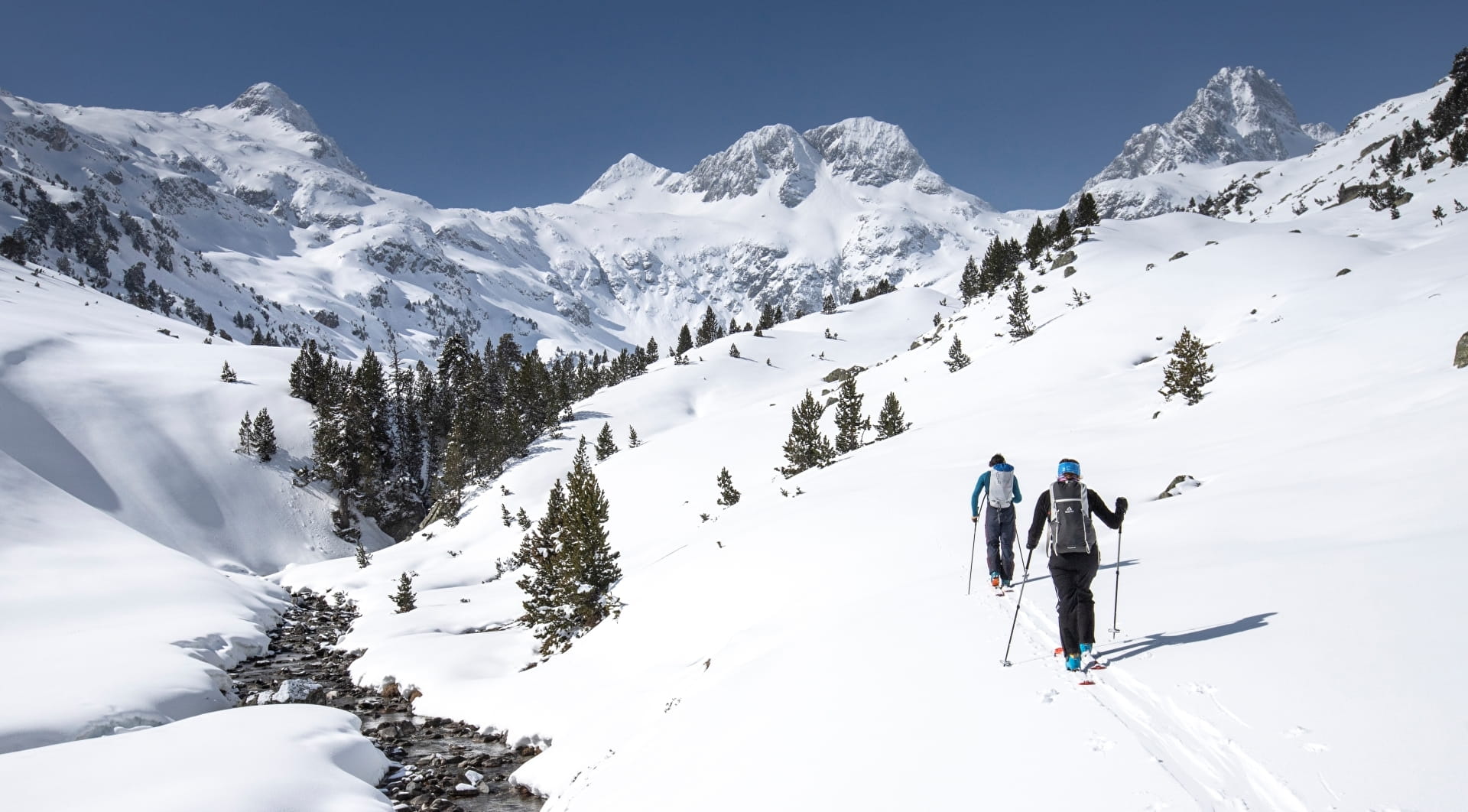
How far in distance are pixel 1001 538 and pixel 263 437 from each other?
262ft

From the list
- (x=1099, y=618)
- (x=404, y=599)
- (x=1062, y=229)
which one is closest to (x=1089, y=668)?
(x=1099, y=618)

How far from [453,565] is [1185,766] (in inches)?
2209

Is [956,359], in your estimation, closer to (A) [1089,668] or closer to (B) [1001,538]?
(B) [1001,538]

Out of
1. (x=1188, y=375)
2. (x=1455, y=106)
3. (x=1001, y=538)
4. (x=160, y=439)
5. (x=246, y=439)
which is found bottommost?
(x=1001, y=538)

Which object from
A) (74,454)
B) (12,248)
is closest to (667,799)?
(74,454)

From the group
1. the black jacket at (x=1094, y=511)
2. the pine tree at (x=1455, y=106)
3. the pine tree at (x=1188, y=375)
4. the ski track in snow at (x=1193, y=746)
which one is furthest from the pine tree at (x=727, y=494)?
the pine tree at (x=1455, y=106)

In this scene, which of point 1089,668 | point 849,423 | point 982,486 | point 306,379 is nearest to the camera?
point 1089,668

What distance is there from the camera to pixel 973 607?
38.8ft

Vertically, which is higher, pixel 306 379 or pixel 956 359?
pixel 306 379

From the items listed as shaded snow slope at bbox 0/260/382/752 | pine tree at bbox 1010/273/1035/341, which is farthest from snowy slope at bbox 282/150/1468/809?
pine tree at bbox 1010/273/1035/341

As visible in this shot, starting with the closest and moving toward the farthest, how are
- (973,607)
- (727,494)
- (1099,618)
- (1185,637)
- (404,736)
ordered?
(1185,637), (1099,618), (973,607), (404,736), (727,494)

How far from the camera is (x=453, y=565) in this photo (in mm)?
53656

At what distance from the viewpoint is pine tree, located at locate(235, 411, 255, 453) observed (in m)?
69.0

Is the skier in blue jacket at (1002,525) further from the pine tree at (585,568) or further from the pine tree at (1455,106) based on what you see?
the pine tree at (1455,106)
